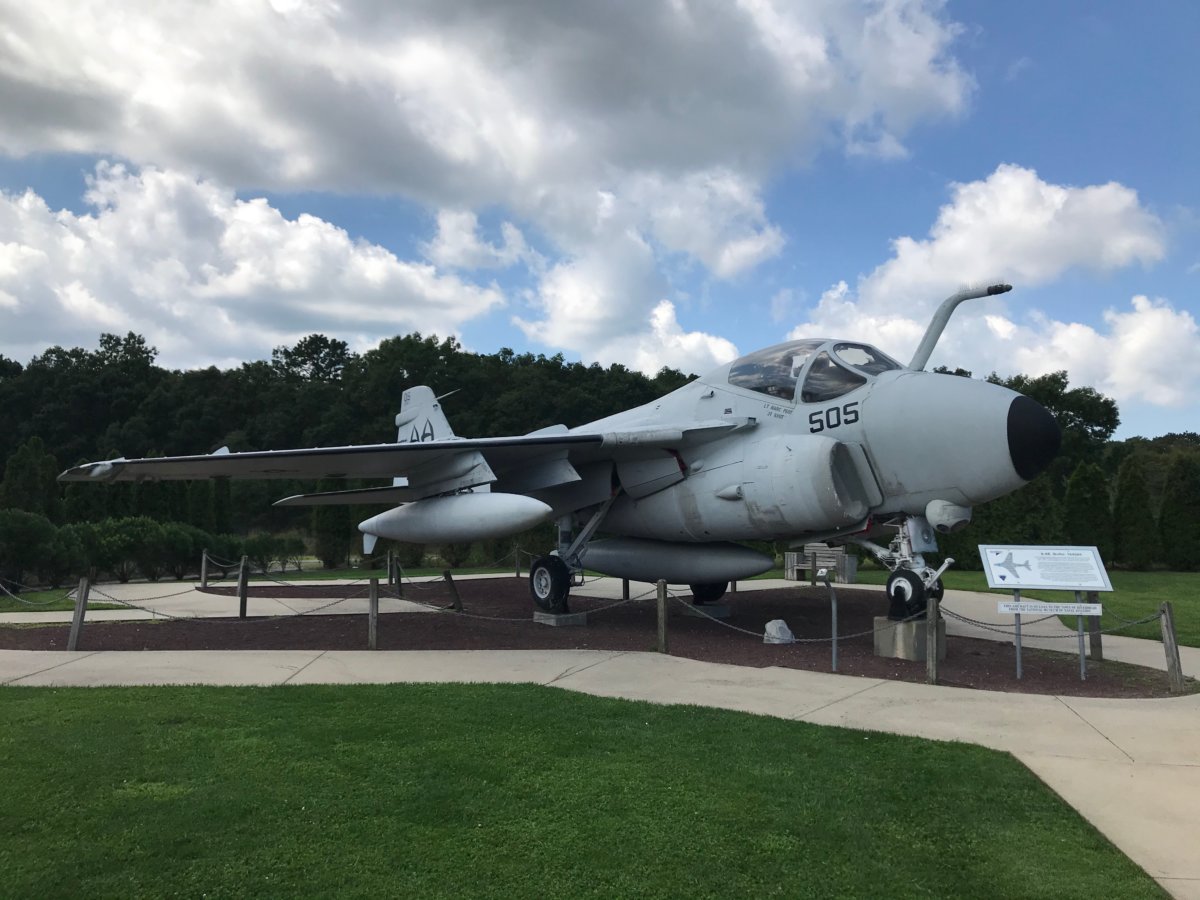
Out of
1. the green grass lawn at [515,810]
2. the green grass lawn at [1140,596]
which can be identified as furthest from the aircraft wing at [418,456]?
the green grass lawn at [1140,596]

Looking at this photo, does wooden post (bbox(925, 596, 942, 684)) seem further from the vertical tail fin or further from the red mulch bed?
the vertical tail fin

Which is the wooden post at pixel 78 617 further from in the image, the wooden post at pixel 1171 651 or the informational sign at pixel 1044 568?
the wooden post at pixel 1171 651

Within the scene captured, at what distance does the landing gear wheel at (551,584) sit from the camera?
10.7 meters

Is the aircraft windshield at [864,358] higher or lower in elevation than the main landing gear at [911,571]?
higher

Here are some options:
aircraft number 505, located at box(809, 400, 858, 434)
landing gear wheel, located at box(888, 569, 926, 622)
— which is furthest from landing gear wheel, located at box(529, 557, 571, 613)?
landing gear wheel, located at box(888, 569, 926, 622)

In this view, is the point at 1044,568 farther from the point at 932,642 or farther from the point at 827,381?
the point at 827,381

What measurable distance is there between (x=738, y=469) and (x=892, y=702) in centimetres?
360

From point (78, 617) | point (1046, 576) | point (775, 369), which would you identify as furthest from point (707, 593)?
point (78, 617)

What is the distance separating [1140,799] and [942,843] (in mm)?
1450

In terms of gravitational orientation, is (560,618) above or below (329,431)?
below

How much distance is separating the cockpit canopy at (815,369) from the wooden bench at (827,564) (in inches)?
332

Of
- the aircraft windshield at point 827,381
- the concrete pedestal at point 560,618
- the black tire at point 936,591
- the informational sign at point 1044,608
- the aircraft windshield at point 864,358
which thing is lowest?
the concrete pedestal at point 560,618

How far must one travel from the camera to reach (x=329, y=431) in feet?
177

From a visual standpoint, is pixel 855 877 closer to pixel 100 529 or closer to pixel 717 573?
pixel 717 573
